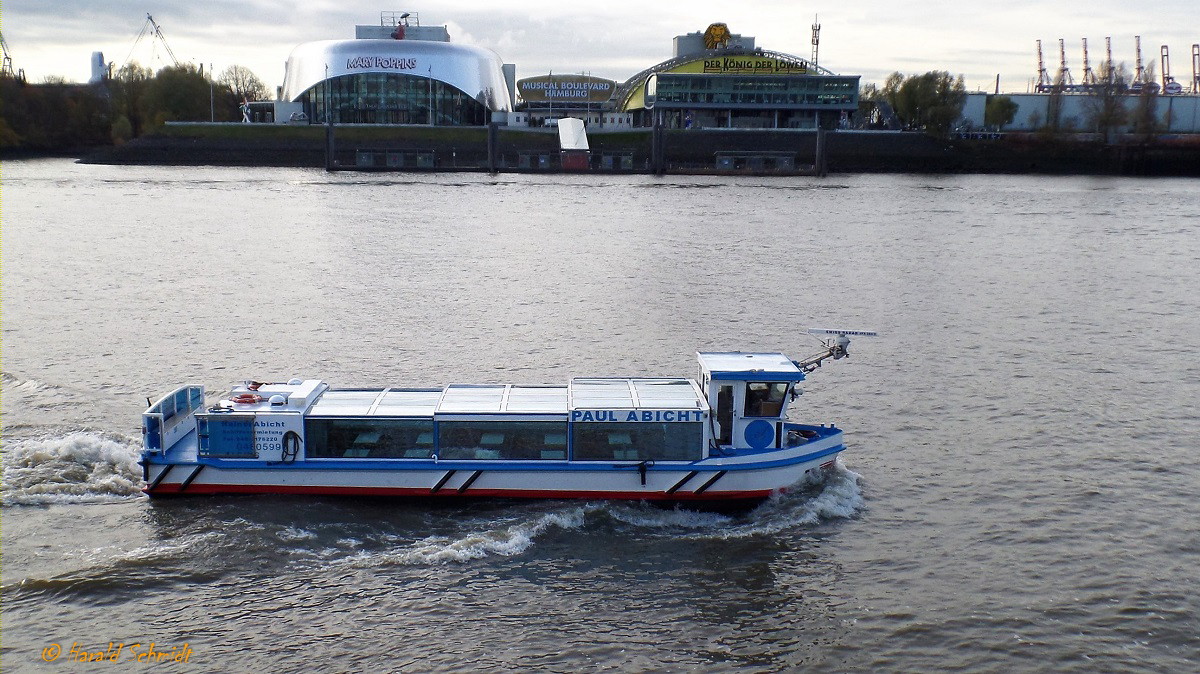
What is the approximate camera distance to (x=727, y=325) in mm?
34500

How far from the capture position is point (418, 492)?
18531 millimetres

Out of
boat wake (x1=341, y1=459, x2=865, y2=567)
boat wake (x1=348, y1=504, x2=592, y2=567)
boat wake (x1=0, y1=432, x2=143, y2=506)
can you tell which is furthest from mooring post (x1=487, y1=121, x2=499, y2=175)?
boat wake (x1=348, y1=504, x2=592, y2=567)

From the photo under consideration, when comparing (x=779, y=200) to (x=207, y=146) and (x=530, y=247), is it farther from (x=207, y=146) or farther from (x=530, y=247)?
(x=207, y=146)

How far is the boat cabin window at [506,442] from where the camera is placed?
1848 centimetres

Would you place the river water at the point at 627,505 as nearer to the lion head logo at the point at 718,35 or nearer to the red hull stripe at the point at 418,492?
the red hull stripe at the point at 418,492

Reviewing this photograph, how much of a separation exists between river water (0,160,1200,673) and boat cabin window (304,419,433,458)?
0.96m

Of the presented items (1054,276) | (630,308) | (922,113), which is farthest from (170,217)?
(922,113)

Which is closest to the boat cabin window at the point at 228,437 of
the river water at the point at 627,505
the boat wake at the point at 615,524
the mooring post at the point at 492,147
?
the river water at the point at 627,505

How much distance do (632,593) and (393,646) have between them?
11.9 ft

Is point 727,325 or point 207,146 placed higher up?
point 207,146

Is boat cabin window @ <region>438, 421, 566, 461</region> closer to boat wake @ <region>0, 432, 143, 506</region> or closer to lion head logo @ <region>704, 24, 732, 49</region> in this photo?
boat wake @ <region>0, 432, 143, 506</region>

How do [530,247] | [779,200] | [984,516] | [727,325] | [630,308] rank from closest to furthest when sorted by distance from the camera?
[984,516]
[727,325]
[630,308]
[530,247]
[779,200]

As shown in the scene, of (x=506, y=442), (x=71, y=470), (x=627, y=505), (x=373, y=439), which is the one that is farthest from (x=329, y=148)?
(x=627, y=505)

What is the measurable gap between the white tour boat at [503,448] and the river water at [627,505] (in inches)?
18.7
